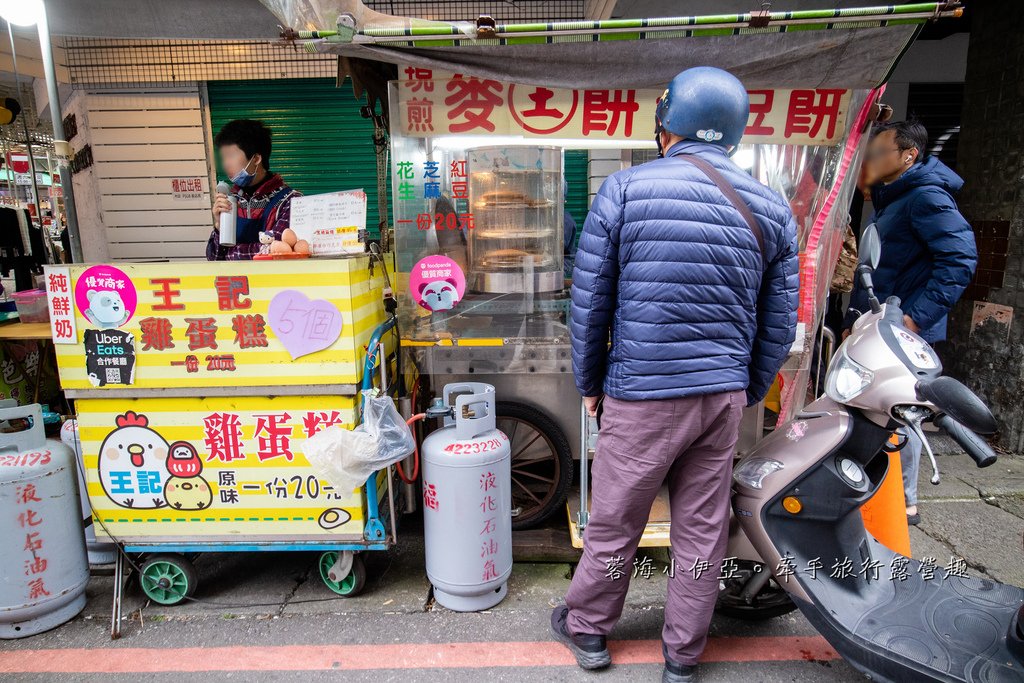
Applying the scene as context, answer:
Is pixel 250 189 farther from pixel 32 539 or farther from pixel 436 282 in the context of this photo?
pixel 32 539

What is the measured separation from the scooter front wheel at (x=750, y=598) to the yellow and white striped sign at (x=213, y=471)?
6.04 feet

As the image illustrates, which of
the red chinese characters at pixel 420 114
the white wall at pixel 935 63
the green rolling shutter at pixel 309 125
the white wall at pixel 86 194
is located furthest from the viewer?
the white wall at pixel 86 194

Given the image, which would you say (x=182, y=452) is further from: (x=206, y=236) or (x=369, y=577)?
(x=206, y=236)

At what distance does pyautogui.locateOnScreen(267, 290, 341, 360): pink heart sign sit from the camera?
2883 mm

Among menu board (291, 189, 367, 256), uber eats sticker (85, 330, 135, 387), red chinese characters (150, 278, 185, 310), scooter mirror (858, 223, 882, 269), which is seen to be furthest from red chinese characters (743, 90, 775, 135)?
uber eats sticker (85, 330, 135, 387)

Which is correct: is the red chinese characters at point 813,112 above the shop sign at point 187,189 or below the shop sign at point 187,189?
above

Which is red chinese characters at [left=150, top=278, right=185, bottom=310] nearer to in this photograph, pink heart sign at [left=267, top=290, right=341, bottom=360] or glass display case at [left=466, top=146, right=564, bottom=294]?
pink heart sign at [left=267, top=290, right=341, bottom=360]

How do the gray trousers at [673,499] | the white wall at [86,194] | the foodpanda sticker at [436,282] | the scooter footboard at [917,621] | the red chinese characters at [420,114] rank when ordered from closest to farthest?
the scooter footboard at [917,621], the gray trousers at [673,499], the foodpanda sticker at [436,282], the red chinese characters at [420,114], the white wall at [86,194]

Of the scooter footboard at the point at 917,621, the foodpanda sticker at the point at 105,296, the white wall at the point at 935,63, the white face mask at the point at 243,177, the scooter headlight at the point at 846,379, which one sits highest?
the white wall at the point at 935,63

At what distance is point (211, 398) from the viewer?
299 cm

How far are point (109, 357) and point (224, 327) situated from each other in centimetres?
59

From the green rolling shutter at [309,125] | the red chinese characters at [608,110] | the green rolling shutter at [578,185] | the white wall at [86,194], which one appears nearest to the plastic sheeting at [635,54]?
the red chinese characters at [608,110]

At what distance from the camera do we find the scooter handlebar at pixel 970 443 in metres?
2.05

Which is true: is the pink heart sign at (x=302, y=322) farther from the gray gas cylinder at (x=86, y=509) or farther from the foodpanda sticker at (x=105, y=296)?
the gray gas cylinder at (x=86, y=509)
